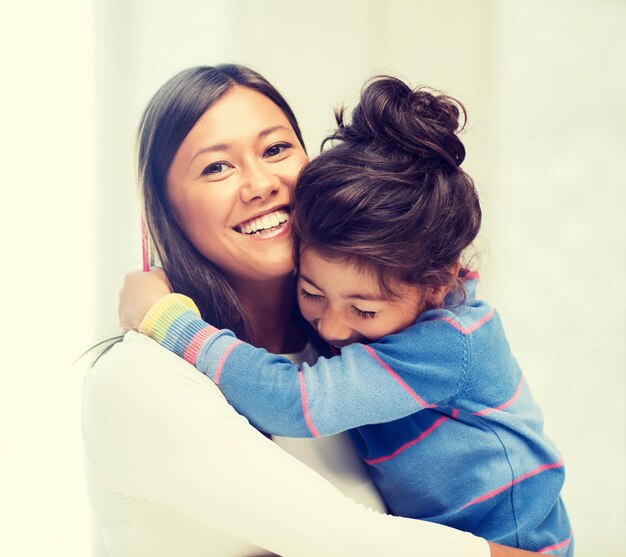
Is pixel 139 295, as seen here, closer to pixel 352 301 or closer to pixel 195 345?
pixel 195 345

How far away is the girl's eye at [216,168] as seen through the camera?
50.5 inches

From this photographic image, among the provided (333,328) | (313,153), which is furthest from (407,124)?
(313,153)

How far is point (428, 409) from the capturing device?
1245 millimetres

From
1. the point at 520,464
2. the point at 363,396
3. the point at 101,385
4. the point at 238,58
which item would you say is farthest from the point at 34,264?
the point at 520,464

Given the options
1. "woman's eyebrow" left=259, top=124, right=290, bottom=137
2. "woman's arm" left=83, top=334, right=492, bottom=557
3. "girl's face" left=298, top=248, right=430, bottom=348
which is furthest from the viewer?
"woman's eyebrow" left=259, top=124, right=290, bottom=137

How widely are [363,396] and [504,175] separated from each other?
149 cm

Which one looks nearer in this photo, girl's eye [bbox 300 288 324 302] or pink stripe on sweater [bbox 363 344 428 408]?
pink stripe on sweater [bbox 363 344 428 408]

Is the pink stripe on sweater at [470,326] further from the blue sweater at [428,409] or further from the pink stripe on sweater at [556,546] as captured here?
the pink stripe on sweater at [556,546]

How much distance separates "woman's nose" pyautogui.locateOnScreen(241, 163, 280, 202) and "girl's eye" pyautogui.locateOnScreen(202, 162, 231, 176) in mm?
39

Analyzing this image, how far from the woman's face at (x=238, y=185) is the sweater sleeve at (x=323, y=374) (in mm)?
158

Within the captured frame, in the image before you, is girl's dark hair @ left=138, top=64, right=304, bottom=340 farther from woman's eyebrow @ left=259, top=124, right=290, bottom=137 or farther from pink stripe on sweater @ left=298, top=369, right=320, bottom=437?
pink stripe on sweater @ left=298, top=369, right=320, bottom=437

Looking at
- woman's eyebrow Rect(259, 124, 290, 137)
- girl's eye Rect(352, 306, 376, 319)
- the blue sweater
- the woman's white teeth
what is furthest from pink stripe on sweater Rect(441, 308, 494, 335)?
woman's eyebrow Rect(259, 124, 290, 137)

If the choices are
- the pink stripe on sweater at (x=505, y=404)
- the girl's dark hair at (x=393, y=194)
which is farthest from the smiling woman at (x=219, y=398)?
the pink stripe on sweater at (x=505, y=404)

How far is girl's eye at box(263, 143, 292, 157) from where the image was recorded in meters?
1.32
